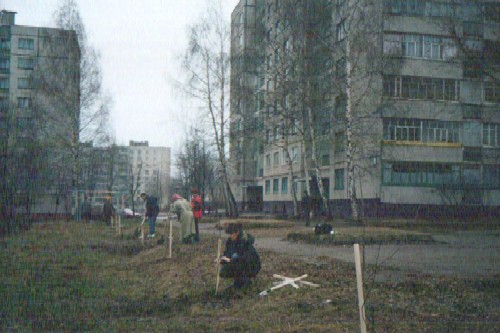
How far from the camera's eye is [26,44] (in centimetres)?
6275

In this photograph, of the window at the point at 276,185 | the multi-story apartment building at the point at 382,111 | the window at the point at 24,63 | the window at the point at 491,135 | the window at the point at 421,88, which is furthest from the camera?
the window at the point at 24,63

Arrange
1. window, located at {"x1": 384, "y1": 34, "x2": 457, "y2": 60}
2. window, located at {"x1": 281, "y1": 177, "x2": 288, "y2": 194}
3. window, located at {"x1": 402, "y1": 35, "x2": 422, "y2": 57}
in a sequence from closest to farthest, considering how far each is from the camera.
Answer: window, located at {"x1": 384, "y1": 34, "x2": 457, "y2": 60}
window, located at {"x1": 402, "y1": 35, "x2": 422, "y2": 57}
window, located at {"x1": 281, "y1": 177, "x2": 288, "y2": 194}

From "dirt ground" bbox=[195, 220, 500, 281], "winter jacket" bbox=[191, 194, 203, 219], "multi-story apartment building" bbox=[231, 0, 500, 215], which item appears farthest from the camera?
"multi-story apartment building" bbox=[231, 0, 500, 215]

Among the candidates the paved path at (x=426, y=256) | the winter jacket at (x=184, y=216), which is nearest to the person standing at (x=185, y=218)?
the winter jacket at (x=184, y=216)

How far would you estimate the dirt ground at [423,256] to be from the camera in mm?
10547

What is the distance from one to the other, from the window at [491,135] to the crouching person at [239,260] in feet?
109

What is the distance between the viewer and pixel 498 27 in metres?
9.64

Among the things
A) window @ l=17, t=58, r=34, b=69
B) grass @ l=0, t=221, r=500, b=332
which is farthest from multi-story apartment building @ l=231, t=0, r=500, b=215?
window @ l=17, t=58, r=34, b=69

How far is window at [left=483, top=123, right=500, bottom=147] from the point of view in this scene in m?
37.6

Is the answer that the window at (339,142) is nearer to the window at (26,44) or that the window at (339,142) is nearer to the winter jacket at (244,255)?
the winter jacket at (244,255)

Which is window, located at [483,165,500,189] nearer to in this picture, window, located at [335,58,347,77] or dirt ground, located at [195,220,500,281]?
window, located at [335,58,347,77]

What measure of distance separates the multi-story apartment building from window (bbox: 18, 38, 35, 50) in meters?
34.9

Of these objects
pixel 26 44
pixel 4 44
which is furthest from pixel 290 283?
pixel 4 44

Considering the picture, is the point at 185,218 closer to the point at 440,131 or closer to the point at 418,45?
the point at 440,131
